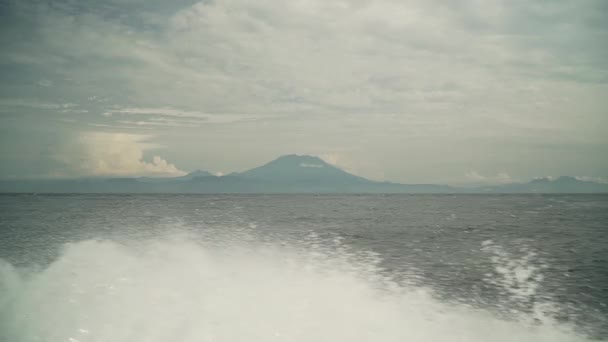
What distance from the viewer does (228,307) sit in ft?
31.4

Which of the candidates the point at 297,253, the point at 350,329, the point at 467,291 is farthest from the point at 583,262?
the point at 350,329

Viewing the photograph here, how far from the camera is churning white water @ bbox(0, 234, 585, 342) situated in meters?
8.07

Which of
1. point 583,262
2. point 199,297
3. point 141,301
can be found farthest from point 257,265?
point 583,262

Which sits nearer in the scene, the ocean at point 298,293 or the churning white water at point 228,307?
the churning white water at point 228,307

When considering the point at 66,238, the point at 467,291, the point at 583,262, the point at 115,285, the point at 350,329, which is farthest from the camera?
the point at 66,238

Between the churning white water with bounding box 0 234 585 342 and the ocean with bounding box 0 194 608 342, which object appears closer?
the churning white water with bounding box 0 234 585 342

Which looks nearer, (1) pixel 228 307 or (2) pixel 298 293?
(1) pixel 228 307

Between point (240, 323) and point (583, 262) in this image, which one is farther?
point (583, 262)

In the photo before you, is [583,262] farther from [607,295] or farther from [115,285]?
[115,285]

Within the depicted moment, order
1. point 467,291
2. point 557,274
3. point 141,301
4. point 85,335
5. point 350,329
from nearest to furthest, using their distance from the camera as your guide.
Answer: point 85,335 → point 350,329 → point 141,301 → point 467,291 → point 557,274

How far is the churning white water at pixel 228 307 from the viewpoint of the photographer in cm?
807

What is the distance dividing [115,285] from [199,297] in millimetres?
2993

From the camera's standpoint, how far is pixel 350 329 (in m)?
8.41

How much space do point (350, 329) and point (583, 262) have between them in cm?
1496
